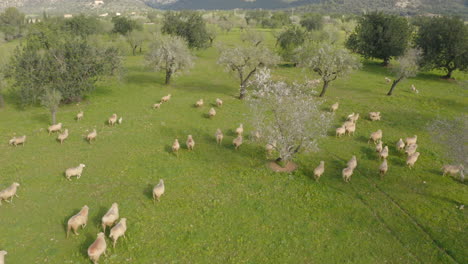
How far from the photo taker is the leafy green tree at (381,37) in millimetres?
63250

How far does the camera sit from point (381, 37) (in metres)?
64.8

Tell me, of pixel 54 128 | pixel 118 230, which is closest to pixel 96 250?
pixel 118 230

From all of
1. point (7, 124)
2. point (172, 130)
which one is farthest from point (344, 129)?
point (7, 124)

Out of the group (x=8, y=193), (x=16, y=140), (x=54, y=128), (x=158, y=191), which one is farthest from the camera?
(x=54, y=128)

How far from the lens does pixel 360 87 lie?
50.4 metres

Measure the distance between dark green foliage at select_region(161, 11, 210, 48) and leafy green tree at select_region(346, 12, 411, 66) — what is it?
1553 inches

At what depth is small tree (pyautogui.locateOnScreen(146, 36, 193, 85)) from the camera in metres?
45.4

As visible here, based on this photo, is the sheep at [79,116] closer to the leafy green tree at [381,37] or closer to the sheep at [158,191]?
the sheep at [158,191]

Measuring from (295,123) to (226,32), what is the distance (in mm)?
110695

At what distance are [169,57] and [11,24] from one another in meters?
116

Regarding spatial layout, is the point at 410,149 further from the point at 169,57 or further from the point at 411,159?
the point at 169,57

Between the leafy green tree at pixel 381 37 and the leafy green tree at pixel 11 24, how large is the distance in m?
126

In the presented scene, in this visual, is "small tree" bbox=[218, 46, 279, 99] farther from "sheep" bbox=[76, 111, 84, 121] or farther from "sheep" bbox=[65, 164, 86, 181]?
"sheep" bbox=[65, 164, 86, 181]

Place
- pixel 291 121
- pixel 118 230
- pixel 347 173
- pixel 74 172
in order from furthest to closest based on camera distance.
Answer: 1. pixel 347 173
2. pixel 291 121
3. pixel 74 172
4. pixel 118 230
